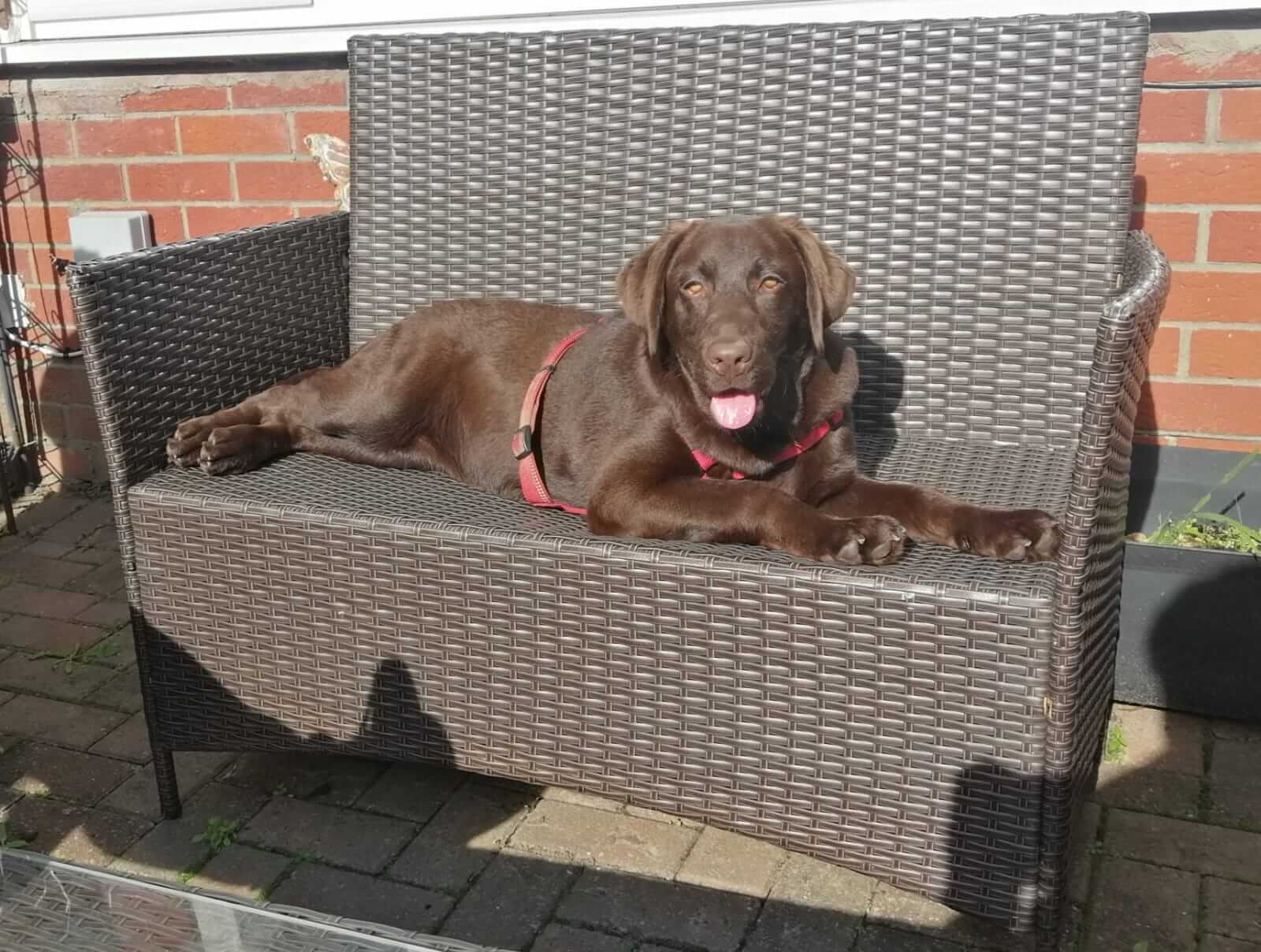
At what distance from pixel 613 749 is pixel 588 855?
32 cm

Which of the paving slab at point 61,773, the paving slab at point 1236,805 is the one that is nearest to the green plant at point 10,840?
the paving slab at point 61,773

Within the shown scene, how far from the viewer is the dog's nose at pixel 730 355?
242cm

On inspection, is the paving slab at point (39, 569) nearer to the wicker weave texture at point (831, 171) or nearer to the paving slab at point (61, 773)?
the paving slab at point (61, 773)

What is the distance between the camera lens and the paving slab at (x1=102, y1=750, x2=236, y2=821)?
285 cm

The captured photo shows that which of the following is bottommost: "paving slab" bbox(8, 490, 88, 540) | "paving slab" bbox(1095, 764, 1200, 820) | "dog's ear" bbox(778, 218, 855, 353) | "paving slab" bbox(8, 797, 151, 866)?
"paving slab" bbox(8, 490, 88, 540)

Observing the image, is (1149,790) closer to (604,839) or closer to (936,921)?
(936,921)

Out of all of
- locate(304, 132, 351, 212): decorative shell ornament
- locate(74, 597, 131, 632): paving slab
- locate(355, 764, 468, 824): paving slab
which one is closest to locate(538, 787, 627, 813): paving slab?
locate(355, 764, 468, 824): paving slab

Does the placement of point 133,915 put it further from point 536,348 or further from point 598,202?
point 598,202

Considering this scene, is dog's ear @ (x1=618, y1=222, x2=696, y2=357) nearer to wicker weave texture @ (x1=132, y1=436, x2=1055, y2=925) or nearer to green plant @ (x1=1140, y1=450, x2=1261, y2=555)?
wicker weave texture @ (x1=132, y1=436, x2=1055, y2=925)

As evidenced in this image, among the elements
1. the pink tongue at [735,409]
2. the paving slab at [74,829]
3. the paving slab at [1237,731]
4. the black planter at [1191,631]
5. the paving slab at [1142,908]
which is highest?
the pink tongue at [735,409]

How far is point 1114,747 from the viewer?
291cm

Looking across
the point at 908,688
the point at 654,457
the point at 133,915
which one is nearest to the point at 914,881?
the point at 908,688

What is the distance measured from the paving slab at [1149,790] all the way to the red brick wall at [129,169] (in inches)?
121

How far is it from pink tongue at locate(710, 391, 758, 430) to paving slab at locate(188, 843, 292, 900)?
1.30 m
